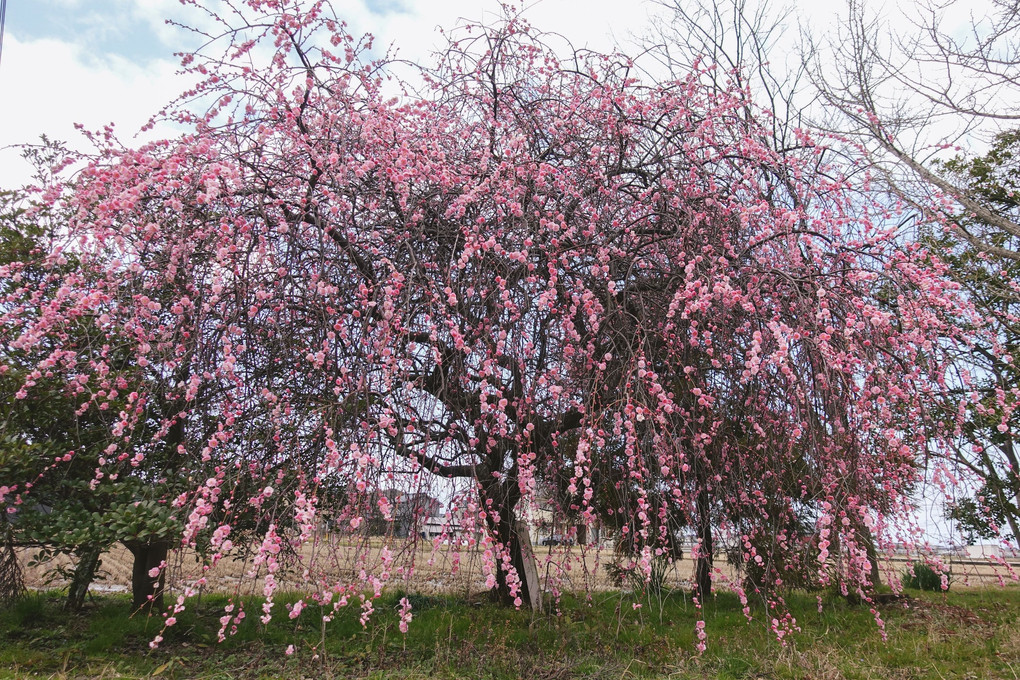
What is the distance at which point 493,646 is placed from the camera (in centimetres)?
477

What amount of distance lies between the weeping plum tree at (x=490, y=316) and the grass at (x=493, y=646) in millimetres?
974

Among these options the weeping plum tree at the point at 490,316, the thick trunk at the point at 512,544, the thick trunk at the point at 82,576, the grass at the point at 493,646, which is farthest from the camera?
the thick trunk at the point at 82,576

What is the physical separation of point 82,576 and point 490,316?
4.68 metres

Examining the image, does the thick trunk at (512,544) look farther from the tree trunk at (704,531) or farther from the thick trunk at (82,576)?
the thick trunk at (82,576)

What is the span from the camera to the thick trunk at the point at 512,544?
13.2ft

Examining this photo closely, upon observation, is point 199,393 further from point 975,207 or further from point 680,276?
point 975,207

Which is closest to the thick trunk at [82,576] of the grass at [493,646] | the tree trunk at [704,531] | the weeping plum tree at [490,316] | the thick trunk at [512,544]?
the grass at [493,646]

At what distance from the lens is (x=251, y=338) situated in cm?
351

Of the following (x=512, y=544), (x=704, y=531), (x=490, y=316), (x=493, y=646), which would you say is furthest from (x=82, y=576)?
(x=704, y=531)

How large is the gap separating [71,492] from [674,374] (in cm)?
481

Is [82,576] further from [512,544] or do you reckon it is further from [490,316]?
[490,316]

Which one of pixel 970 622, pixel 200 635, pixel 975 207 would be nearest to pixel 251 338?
pixel 200 635

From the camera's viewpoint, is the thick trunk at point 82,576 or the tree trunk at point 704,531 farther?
the thick trunk at point 82,576

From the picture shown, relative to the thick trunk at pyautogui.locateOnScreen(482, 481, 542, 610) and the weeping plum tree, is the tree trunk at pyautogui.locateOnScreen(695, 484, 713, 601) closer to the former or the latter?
the weeping plum tree
